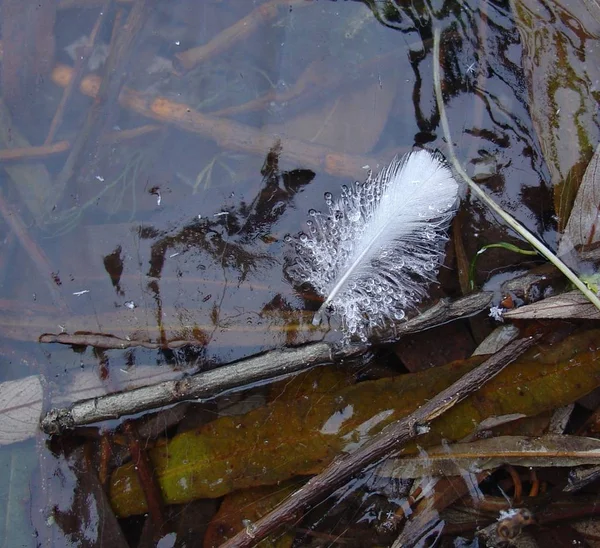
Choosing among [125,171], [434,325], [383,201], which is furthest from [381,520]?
[125,171]

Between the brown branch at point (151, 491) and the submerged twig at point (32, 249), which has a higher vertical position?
the submerged twig at point (32, 249)

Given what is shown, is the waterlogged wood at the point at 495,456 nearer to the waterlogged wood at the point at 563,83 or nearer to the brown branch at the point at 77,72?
the waterlogged wood at the point at 563,83

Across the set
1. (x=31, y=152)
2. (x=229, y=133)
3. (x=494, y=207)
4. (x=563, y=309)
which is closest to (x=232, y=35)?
(x=229, y=133)

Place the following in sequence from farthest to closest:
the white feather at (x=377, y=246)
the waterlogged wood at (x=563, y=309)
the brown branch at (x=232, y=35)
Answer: the brown branch at (x=232, y=35)
the white feather at (x=377, y=246)
the waterlogged wood at (x=563, y=309)

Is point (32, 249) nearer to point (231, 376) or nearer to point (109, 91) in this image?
point (109, 91)

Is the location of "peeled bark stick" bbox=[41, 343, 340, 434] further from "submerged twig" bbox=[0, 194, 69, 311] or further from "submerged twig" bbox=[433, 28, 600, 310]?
"submerged twig" bbox=[433, 28, 600, 310]

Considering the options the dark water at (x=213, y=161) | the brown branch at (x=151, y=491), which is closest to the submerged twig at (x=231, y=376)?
the dark water at (x=213, y=161)

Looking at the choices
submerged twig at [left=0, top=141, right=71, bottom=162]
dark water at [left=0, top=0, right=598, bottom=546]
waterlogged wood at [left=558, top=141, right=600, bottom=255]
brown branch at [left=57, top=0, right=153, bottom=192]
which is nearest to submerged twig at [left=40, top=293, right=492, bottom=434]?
dark water at [left=0, top=0, right=598, bottom=546]
